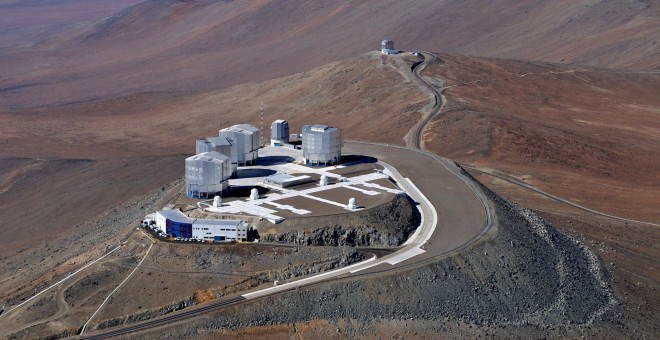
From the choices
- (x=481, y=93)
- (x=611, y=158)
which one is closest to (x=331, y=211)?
(x=611, y=158)

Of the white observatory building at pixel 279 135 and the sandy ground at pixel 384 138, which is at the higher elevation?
the white observatory building at pixel 279 135

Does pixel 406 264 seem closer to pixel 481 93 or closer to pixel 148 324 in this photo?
pixel 148 324

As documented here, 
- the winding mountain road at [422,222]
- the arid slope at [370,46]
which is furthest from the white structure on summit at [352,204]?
the arid slope at [370,46]

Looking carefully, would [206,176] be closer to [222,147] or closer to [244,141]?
[222,147]

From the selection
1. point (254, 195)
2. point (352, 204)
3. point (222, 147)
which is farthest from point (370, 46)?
point (352, 204)

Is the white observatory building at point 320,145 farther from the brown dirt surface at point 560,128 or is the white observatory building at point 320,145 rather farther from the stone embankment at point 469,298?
the brown dirt surface at point 560,128

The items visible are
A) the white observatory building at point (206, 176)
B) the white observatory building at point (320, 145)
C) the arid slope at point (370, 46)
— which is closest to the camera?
the white observatory building at point (206, 176)

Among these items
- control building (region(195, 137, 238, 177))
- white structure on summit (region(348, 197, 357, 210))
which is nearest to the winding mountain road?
white structure on summit (region(348, 197, 357, 210))
